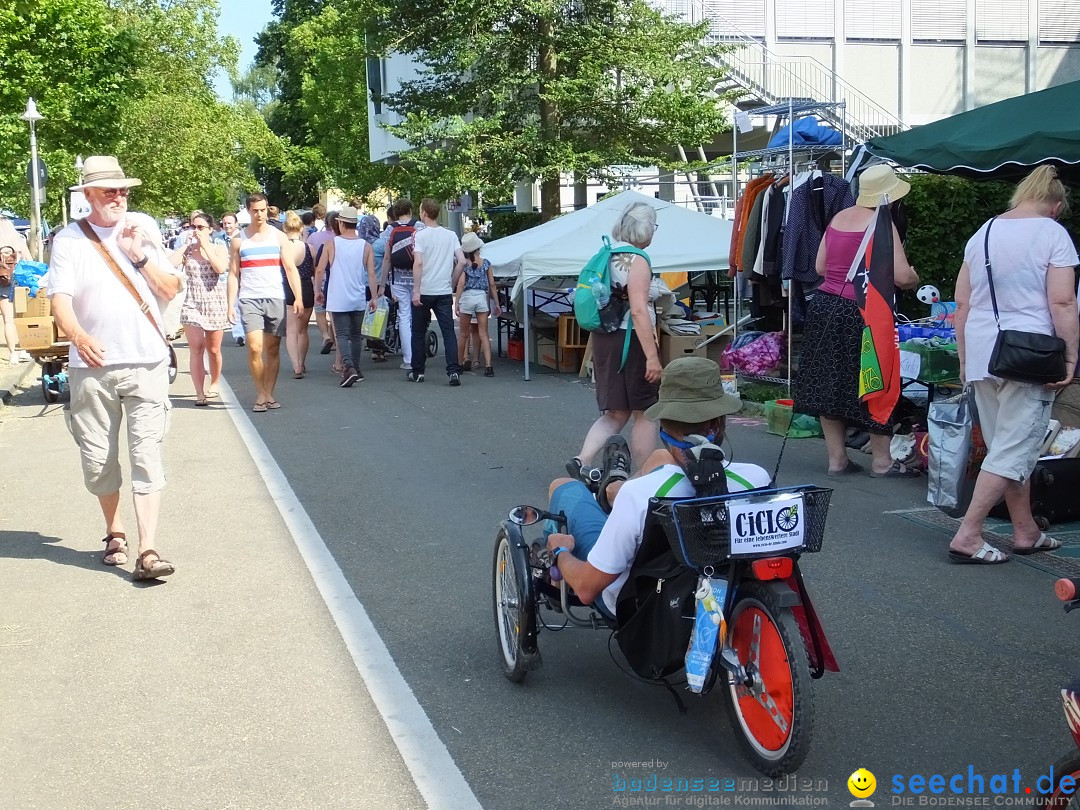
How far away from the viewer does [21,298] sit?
45.6ft

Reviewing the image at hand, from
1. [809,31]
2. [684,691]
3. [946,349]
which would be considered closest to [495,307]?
[946,349]

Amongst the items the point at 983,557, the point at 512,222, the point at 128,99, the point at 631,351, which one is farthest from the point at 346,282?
the point at 128,99

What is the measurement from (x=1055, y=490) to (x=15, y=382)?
1187 cm

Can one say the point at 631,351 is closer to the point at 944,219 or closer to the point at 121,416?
the point at 121,416

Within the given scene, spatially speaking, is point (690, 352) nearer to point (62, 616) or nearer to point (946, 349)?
point (946, 349)

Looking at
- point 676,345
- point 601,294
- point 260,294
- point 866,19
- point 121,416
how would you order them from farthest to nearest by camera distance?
point 866,19 < point 676,345 < point 260,294 < point 601,294 < point 121,416

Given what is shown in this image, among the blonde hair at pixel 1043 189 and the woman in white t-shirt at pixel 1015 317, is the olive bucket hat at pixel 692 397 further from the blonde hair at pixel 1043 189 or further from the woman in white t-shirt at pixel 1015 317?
the blonde hair at pixel 1043 189

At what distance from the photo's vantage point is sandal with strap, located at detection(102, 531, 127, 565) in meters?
6.76

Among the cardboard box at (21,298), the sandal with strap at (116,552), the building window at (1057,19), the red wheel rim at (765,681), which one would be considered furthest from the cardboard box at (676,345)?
the building window at (1057,19)

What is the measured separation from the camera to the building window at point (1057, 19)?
1232 inches

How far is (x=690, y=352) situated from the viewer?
45.0ft

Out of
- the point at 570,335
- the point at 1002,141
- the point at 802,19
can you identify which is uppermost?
the point at 802,19

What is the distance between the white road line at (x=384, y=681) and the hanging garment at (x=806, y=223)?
16.6ft

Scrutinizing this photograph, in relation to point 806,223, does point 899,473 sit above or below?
below
